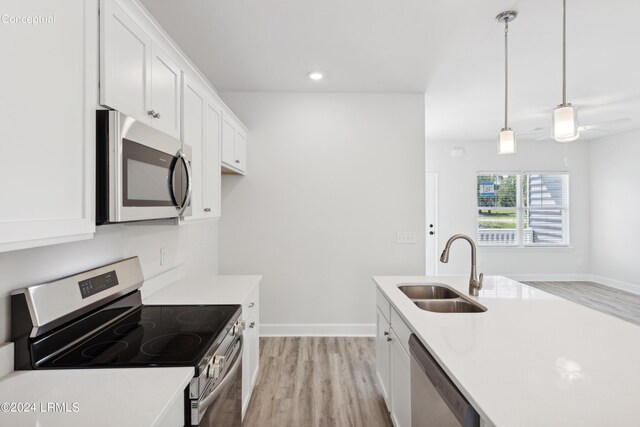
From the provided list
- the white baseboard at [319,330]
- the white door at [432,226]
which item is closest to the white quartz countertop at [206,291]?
the white baseboard at [319,330]

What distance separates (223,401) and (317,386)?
136 cm

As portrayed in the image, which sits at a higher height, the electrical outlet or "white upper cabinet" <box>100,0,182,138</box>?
"white upper cabinet" <box>100,0,182,138</box>

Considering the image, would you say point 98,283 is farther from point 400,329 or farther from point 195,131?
point 400,329

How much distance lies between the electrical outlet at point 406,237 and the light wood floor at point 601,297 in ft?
9.71

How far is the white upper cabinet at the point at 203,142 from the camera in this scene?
1.96 metres

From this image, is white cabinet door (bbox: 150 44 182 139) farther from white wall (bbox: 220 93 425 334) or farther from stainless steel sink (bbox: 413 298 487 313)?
white wall (bbox: 220 93 425 334)

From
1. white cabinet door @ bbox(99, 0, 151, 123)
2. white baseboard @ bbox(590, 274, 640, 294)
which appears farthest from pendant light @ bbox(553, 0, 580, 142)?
white baseboard @ bbox(590, 274, 640, 294)

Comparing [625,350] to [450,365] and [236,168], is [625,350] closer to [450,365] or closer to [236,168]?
[450,365]

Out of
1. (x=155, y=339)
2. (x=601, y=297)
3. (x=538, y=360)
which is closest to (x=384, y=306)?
(x=538, y=360)

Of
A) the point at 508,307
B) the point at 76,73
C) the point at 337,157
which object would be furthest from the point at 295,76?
the point at 508,307

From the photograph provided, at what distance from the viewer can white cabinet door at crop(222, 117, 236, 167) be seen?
8.82ft

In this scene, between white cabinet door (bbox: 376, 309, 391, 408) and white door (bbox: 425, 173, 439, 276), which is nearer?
white cabinet door (bbox: 376, 309, 391, 408)

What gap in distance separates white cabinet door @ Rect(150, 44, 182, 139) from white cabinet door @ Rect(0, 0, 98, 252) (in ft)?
1.37

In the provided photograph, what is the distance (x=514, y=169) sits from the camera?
6234mm
